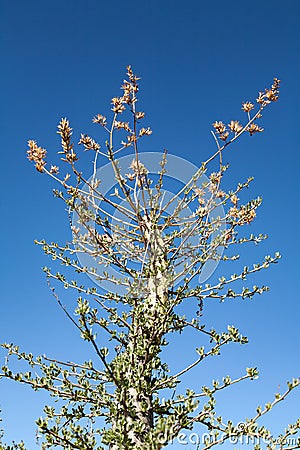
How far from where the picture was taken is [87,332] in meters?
2.73

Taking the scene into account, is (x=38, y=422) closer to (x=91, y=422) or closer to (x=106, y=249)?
(x=91, y=422)

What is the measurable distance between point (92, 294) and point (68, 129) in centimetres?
181

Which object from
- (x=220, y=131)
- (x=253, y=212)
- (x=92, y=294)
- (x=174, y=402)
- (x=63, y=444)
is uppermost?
(x=220, y=131)

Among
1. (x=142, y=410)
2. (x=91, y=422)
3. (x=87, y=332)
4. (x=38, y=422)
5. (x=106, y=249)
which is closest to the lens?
(x=87, y=332)

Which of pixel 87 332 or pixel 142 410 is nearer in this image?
pixel 87 332

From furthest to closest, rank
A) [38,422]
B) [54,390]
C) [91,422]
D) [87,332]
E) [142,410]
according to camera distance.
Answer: [91,422]
[54,390]
[142,410]
[38,422]
[87,332]

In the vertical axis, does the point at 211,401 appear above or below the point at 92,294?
below

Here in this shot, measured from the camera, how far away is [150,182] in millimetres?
4668

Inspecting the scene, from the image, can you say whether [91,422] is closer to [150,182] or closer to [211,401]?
[211,401]

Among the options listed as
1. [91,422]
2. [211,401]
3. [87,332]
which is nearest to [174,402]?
[211,401]

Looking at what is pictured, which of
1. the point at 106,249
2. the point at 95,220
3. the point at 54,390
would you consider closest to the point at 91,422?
the point at 54,390

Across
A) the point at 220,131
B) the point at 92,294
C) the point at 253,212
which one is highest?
the point at 220,131

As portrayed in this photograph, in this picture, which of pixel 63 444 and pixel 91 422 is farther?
pixel 91 422

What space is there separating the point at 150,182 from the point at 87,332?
7.46 ft
